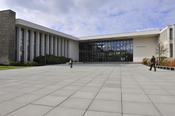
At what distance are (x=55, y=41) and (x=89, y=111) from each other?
34981mm

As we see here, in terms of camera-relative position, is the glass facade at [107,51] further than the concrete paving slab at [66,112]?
Yes

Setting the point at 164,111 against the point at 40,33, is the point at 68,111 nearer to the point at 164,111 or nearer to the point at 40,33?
the point at 164,111

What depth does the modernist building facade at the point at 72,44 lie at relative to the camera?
23734 millimetres

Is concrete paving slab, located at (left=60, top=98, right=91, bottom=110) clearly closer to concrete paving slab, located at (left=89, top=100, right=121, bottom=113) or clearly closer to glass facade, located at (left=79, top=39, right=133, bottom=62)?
concrete paving slab, located at (left=89, top=100, right=121, bottom=113)

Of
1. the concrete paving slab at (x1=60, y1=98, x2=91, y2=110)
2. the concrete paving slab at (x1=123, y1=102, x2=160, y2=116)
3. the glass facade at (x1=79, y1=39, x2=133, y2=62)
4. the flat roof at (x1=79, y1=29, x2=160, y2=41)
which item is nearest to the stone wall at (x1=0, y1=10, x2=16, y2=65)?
the flat roof at (x1=79, y1=29, x2=160, y2=41)

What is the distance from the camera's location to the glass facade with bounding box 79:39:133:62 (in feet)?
131

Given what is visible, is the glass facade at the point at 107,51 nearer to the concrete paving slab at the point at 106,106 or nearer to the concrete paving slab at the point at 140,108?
the concrete paving slab at the point at 140,108

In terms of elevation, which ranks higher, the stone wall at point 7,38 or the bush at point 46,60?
the stone wall at point 7,38

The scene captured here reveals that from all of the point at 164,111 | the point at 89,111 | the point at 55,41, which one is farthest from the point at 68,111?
the point at 55,41

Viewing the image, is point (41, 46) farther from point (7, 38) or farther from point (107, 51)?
point (107, 51)

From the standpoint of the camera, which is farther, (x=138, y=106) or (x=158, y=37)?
(x=158, y=37)

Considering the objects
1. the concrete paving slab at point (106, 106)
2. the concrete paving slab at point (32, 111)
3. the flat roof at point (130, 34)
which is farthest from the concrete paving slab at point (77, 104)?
the flat roof at point (130, 34)

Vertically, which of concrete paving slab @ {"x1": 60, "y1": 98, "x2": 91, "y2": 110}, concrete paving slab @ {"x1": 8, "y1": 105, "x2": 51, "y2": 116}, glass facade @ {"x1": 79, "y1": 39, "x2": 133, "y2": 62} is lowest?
concrete paving slab @ {"x1": 60, "y1": 98, "x2": 91, "y2": 110}

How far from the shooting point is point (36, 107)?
10.6 feet
